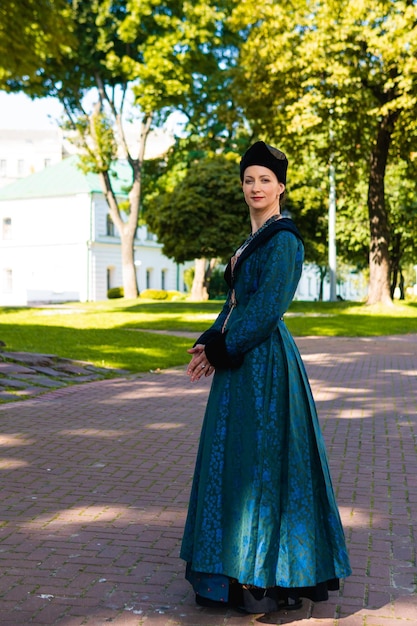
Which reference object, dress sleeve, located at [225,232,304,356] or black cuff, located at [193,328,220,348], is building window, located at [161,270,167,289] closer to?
black cuff, located at [193,328,220,348]

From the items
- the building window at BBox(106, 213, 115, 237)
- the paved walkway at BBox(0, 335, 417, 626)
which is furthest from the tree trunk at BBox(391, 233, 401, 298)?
the paved walkway at BBox(0, 335, 417, 626)

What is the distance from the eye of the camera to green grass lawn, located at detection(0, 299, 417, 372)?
47.1ft

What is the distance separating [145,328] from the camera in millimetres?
21578

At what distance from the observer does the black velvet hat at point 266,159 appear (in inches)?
143

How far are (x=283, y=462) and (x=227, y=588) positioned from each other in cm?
55

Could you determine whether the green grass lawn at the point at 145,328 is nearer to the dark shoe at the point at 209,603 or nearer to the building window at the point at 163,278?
the dark shoe at the point at 209,603

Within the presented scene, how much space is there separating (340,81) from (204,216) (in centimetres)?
1152

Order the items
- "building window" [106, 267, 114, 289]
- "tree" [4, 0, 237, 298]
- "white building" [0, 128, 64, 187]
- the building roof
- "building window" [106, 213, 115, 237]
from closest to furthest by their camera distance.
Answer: "tree" [4, 0, 237, 298], the building roof, "building window" [106, 213, 115, 237], "building window" [106, 267, 114, 289], "white building" [0, 128, 64, 187]

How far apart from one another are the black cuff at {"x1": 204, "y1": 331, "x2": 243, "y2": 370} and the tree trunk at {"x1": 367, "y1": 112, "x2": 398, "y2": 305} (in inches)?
952

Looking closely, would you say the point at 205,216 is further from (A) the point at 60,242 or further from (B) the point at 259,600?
(B) the point at 259,600

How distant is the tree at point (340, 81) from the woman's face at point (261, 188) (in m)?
20.6

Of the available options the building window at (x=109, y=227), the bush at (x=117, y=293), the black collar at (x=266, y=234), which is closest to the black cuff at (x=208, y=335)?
the black collar at (x=266, y=234)

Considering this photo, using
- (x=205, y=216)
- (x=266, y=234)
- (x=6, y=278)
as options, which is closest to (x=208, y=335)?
Result: (x=266, y=234)

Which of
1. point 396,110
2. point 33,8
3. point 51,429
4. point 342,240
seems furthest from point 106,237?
point 51,429
